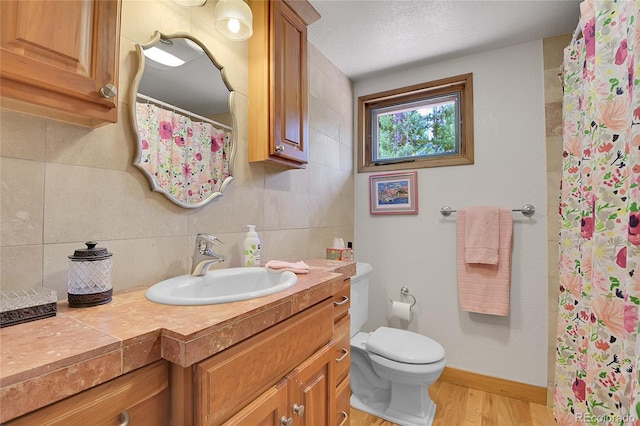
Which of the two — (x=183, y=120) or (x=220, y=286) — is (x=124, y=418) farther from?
(x=183, y=120)

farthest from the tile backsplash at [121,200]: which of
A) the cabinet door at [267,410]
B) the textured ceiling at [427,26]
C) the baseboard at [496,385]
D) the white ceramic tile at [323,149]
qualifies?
the baseboard at [496,385]

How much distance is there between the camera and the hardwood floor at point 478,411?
68.6 inches

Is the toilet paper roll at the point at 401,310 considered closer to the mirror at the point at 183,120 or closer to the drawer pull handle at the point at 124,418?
the mirror at the point at 183,120

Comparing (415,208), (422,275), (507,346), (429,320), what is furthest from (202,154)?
(507,346)

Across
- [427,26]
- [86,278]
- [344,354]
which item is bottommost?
[344,354]

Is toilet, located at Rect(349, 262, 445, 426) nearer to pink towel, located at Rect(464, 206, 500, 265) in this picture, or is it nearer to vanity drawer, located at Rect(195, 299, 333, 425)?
pink towel, located at Rect(464, 206, 500, 265)

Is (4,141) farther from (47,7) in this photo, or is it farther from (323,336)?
(323,336)

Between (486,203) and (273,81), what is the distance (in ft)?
5.25

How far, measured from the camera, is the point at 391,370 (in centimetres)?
167

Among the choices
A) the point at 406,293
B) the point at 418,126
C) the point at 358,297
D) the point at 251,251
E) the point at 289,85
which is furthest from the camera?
the point at 418,126

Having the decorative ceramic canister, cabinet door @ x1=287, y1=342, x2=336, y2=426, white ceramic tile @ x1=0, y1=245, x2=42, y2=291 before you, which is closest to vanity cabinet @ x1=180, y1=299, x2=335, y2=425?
cabinet door @ x1=287, y1=342, x2=336, y2=426

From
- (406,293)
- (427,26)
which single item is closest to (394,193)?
(406,293)

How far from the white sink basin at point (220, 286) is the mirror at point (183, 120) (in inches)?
11.7

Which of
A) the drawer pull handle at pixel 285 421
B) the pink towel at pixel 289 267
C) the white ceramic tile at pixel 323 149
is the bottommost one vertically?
the drawer pull handle at pixel 285 421
